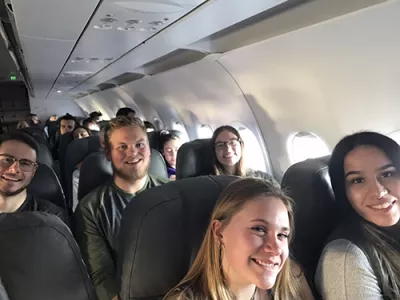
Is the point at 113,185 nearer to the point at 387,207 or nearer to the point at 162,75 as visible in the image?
the point at 387,207

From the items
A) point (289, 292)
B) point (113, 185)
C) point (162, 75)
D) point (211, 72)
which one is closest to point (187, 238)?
point (289, 292)

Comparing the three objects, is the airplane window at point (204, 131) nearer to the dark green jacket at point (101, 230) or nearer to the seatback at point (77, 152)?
the seatback at point (77, 152)

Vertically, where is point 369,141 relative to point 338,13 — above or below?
below

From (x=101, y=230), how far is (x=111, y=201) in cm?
19

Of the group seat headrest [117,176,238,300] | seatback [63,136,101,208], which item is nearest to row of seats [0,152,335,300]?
seat headrest [117,176,238,300]

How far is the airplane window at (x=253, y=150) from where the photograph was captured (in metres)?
4.64

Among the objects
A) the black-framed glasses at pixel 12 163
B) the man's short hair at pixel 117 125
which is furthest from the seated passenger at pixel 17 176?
the man's short hair at pixel 117 125

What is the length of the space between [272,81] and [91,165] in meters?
1.59

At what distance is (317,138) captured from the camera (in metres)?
3.60

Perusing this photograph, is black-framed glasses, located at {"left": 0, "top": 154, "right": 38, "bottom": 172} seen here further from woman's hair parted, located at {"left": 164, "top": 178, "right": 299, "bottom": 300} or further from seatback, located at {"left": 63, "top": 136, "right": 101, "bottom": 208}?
seatback, located at {"left": 63, "top": 136, "right": 101, "bottom": 208}

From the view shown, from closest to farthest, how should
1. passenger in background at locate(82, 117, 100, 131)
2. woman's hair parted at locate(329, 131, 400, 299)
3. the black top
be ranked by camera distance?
woman's hair parted at locate(329, 131, 400, 299), the black top, passenger in background at locate(82, 117, 100, 131)

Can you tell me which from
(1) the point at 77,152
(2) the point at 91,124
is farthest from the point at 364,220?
(2) the point at 91,124

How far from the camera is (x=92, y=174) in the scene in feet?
10.8

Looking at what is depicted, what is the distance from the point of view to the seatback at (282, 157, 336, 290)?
1955 millimetres
